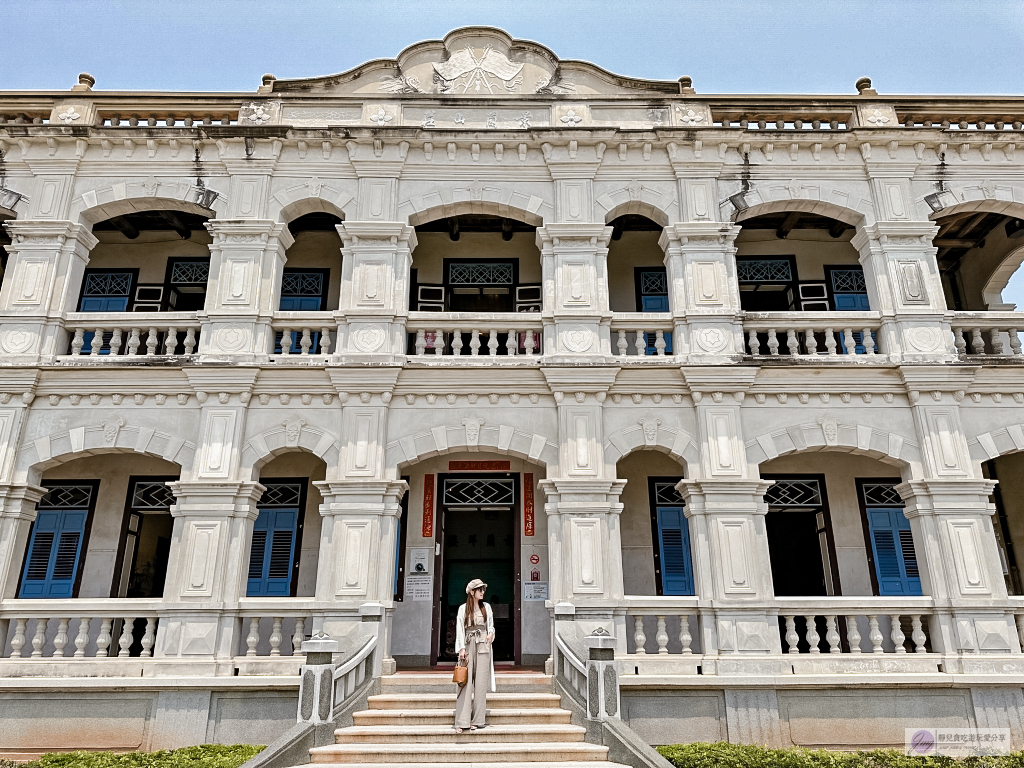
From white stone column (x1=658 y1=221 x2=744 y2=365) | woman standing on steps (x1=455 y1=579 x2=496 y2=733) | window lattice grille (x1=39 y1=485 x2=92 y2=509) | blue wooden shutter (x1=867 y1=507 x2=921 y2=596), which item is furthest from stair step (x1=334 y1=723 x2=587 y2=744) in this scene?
→ window lattice grille (x1=39 y1=485 x2=92 y2=509)

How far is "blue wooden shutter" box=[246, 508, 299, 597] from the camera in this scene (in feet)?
39.0

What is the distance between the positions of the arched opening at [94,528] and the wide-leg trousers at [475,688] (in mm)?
6033

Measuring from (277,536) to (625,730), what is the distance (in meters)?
6.68

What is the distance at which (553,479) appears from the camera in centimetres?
1071

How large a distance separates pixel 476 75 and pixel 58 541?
401 inches

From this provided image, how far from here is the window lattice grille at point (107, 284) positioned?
13.5 meters

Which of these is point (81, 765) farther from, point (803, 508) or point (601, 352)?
point (803, 508)

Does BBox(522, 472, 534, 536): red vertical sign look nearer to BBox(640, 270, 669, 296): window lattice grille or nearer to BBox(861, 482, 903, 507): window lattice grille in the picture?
BBox(640, 270, 669, 296): window lattice grille

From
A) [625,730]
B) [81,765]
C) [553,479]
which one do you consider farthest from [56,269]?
[625,730]

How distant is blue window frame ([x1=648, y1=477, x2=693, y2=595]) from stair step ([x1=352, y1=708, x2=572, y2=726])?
3.62 metres

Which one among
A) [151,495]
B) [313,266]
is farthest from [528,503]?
[151,495]

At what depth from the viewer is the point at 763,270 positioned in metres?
13.9

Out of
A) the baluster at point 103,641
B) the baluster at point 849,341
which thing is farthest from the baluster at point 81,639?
the baluster at point 849,341

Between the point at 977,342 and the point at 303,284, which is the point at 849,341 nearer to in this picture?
the point at 977,342
